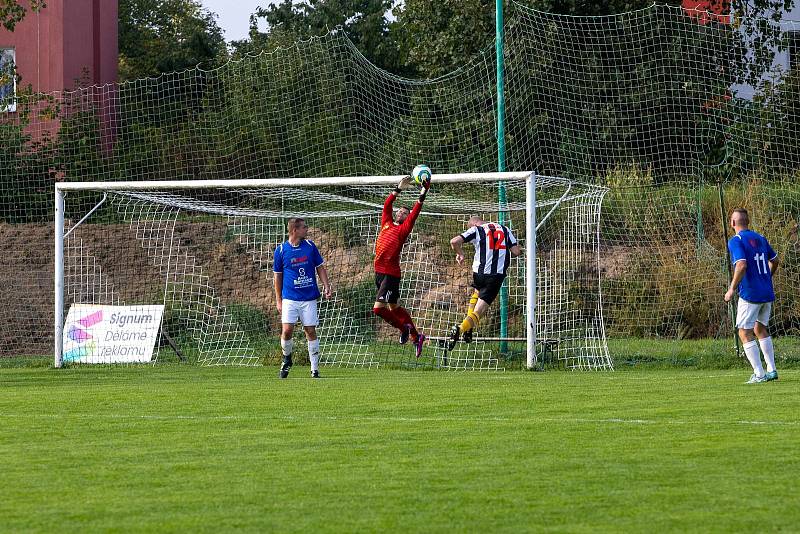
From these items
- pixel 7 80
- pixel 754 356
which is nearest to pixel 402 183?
pixel 754 356

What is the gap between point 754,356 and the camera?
46.9ft

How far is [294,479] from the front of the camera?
23.5 feet

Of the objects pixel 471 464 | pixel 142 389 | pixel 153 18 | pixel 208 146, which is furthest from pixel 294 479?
pixel 153 18

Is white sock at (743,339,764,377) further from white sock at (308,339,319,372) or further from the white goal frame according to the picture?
white sock at (308,339,319,372)

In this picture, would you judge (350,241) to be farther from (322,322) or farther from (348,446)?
(348,446)

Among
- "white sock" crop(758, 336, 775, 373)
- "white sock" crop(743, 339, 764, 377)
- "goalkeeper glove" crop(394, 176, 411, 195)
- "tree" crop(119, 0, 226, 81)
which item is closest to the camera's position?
"white sock" crop(743, 339, 764, 377)

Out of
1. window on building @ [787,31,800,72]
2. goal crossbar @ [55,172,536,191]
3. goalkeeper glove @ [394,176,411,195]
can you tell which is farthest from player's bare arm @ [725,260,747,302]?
window on building @ [787,31,800,72]

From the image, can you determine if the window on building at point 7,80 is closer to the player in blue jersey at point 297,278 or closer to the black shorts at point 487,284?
the player in blue jersey at point 297,278

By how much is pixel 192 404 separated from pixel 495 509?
6335 mm

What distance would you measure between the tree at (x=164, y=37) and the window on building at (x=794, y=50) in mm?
27107

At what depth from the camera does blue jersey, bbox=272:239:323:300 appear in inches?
647

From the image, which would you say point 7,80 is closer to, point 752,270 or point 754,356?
point 752,270

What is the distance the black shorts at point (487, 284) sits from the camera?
1823 centimetres

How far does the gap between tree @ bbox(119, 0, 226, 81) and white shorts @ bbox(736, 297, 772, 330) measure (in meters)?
35.3
